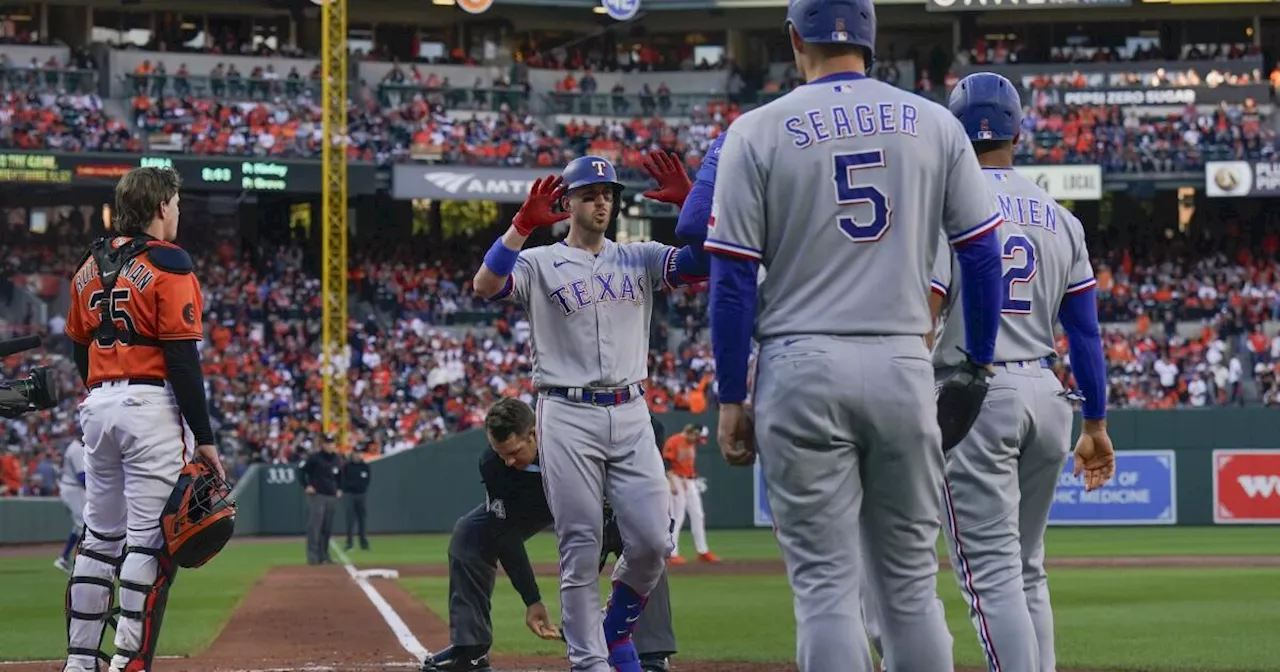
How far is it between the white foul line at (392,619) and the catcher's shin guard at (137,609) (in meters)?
2.34

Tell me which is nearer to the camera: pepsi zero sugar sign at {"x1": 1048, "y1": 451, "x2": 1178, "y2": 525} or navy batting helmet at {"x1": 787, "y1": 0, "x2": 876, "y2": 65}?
navy batting helmet at {"x1": 787, "y1": 0, "x2": 876, "y2": 65}

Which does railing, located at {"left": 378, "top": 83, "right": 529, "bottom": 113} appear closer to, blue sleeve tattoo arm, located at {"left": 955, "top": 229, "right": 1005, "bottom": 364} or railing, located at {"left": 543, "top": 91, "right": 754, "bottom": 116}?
railing, located at {"left": 543, "top": 91, "right": 754, "bottom": 116}

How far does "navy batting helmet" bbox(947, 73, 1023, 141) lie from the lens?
6.08 metres

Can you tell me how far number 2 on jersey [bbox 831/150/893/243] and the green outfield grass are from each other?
524 cm

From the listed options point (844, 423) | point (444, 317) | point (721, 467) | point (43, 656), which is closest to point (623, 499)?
point (844, 423)

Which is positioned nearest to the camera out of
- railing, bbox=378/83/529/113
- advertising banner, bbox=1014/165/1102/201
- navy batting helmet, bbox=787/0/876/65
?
navy batting helmet, bbox=787/0/876/65

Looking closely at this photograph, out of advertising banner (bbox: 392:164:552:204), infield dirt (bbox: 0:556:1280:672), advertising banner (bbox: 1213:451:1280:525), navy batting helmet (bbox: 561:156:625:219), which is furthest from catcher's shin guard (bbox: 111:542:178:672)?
advertising banner (bbox: 392:164:552:204)

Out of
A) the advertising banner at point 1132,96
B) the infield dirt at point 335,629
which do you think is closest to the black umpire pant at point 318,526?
the infield dirt at point 335,629

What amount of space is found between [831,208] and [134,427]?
344 centimetres

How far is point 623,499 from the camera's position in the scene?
6.84 m

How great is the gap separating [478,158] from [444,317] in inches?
169

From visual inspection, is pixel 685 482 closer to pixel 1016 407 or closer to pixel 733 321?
pixel 1016 407

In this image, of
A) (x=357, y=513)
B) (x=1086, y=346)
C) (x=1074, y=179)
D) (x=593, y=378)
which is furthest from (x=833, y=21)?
(x=1074, y=179)

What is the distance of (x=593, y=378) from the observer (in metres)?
6.88
